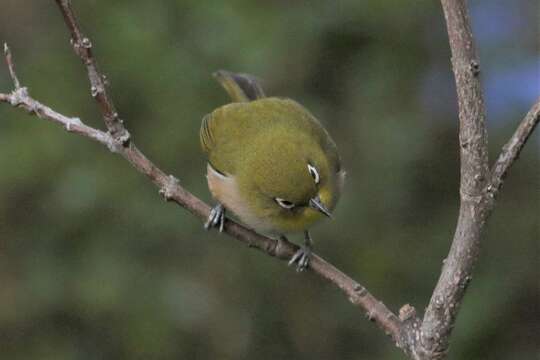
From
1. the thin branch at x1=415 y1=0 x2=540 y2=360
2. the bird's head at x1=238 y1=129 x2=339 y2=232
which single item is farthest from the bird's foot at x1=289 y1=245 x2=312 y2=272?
the thin branch at x1=415 y1=0 x2=540 y2=360

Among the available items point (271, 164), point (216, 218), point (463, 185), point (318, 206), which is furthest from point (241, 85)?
point (463, 185)

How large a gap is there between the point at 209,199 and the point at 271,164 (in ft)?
3.37

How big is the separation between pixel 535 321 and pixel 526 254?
506 mm

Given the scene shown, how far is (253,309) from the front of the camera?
5.77 m

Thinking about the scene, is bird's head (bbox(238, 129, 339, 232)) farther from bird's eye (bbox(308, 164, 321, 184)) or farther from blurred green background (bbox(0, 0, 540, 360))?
blurred green background (bbox(0, 0, 540, 360))

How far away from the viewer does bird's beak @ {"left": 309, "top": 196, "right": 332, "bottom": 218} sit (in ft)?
13.9

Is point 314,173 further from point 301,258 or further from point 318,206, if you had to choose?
point 301,258

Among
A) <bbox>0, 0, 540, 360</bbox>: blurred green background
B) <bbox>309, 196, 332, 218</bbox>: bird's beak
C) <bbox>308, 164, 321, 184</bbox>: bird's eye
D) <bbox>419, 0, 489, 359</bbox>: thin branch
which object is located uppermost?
<bbox>0, 0, 540, 360</bbox>: blurred green background

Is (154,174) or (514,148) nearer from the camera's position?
(514,148)

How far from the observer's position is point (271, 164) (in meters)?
4.36

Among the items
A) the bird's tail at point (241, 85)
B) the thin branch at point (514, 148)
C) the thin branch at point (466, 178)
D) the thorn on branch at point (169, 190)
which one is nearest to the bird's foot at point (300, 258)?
the thorn on branch at point (169, 190)

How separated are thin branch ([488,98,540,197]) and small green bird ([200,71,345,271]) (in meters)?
1.29

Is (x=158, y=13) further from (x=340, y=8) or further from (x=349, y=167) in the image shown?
(x=349, y=167)

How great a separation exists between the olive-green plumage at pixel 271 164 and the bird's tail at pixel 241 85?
309mm
